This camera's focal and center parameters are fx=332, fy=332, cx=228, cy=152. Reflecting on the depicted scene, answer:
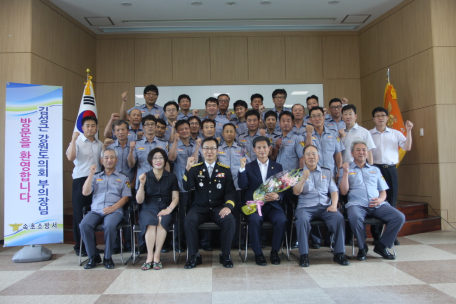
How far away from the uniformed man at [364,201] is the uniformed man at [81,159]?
3141 mm

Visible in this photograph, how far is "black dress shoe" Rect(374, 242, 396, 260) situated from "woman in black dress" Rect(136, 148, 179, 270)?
93.7 inches

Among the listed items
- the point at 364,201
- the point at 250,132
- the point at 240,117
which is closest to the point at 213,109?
the point at 240,117

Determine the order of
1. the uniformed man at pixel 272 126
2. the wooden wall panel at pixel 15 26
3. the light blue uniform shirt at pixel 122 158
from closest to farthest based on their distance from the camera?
the light blue uniform shirt at pixel 122 158 < the uniformed man at pixel 272 126 < the wooden wall panel at pixel 15 26

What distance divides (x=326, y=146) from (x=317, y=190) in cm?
81

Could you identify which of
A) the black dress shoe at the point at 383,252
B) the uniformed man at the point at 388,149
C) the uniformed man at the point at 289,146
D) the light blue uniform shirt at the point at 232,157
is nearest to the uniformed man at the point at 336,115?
the uniformed man at the point at 388,149

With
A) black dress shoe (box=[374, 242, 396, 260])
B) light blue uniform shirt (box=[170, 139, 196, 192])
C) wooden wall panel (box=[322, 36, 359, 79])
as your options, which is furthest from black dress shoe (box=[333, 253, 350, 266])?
wooden wall panel (box=[322, 36, 359, 79])

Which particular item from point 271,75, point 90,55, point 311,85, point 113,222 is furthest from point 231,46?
point 113,222

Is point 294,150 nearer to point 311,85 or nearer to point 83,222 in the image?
point 83,222

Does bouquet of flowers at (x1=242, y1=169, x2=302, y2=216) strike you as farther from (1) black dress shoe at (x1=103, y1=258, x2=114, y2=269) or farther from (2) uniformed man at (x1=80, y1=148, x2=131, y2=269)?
(1) black dress shoe at (x1=103, y1=258, x2=114, y2=269)

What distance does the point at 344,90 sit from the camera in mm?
7555

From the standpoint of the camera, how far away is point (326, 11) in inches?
258

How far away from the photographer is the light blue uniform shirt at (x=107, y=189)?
12.7 feet

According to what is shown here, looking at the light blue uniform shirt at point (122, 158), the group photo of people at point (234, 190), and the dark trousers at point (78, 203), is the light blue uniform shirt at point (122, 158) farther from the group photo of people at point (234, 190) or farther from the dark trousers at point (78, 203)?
the dark trousers at point (78, 203)

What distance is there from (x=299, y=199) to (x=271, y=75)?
423 cm
